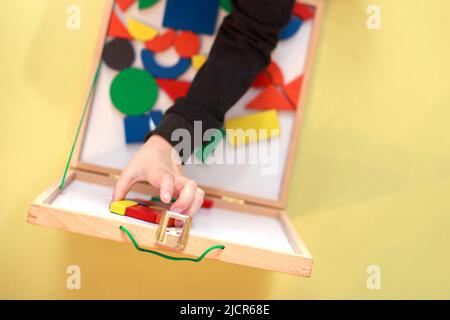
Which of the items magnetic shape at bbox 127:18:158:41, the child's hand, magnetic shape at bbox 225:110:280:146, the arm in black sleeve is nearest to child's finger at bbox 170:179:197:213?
the child's hand

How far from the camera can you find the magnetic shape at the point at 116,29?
0.80 m

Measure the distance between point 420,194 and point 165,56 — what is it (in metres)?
0.54

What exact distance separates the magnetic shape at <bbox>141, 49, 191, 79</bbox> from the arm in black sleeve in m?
0.08

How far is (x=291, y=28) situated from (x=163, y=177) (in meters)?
0.38

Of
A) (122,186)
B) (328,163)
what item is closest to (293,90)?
(328,163)

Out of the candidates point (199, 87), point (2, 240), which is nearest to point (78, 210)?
point (199, 87)

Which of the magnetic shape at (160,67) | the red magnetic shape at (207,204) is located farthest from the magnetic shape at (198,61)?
the red magnetic shape at (207,204)

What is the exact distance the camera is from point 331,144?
844 mm

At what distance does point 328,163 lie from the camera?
33.4 inches

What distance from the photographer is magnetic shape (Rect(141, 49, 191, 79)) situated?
804 millimetres

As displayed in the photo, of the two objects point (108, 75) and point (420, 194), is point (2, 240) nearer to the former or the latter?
point (108, 75)

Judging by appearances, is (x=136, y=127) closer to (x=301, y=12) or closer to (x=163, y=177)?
(x=163, y=177)

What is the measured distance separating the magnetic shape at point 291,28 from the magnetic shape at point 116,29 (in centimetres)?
27
